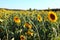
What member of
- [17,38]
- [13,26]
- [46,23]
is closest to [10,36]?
[17,38]

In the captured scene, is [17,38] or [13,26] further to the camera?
[13,26]

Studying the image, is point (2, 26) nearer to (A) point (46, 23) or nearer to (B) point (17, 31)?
(B) point (17, 31)

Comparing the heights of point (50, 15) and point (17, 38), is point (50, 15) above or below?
above

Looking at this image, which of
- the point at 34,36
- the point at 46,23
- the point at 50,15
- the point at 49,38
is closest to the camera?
the point at 50,15

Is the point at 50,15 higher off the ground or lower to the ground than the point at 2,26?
higher

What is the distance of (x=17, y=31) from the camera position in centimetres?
495

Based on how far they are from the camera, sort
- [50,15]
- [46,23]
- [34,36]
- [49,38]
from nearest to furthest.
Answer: [50,15]
[34,36]
[49,38]
[46,23]

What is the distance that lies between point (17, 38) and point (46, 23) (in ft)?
2.56

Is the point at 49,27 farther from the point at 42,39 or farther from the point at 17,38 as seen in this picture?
the point at 17,38

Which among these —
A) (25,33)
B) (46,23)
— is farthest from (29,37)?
(46,23)

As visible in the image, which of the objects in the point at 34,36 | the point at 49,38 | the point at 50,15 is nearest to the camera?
the point at 50,15

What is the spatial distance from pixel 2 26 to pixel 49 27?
1.07 m

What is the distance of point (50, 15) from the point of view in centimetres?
402

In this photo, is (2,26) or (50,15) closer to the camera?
(50,15)
